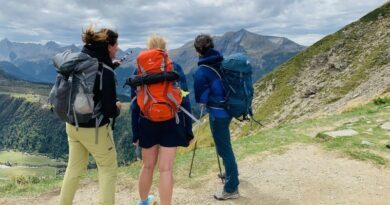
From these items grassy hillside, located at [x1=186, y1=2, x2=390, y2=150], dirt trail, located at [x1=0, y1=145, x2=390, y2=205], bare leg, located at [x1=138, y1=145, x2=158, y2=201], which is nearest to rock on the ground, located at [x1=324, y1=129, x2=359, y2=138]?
dirt trail, located at [x1=0, y1=145, x2=390, y2=205]

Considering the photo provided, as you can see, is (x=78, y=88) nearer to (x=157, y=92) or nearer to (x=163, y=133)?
(x=157, y=92)

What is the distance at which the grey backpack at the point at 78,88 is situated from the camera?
26.7 feet

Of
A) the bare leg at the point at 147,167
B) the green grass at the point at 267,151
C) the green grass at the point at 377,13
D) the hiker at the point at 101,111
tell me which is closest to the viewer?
the hiker at the point at 101,111

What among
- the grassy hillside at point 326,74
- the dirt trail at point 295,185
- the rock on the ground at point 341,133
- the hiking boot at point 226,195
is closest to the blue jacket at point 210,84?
the hiking boot at point 226,195

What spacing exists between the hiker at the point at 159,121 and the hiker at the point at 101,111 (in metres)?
0.62

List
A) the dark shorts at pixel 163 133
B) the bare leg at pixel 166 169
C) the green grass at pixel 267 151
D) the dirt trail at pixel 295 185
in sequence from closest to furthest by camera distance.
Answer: the dark shorts at pixel 163 133 → the bare leg at pixel 166 169 → the dirt trail at pixel 295 185 → the green grass at pixel 267 151

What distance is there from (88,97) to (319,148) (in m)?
11.1

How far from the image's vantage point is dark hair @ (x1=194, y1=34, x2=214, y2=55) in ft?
33.9

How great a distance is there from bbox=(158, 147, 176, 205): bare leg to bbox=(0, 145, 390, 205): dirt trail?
259 centimetres

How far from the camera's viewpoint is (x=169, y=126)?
9000 mm

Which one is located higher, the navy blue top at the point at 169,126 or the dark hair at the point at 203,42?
the dark hair at the point at 203,42

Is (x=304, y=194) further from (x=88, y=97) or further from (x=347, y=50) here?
(x=347, y=50)

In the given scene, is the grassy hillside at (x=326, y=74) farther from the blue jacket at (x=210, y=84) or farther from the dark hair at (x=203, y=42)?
the dark hair at (x=203, y=42)

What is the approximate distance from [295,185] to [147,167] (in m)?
5.15
